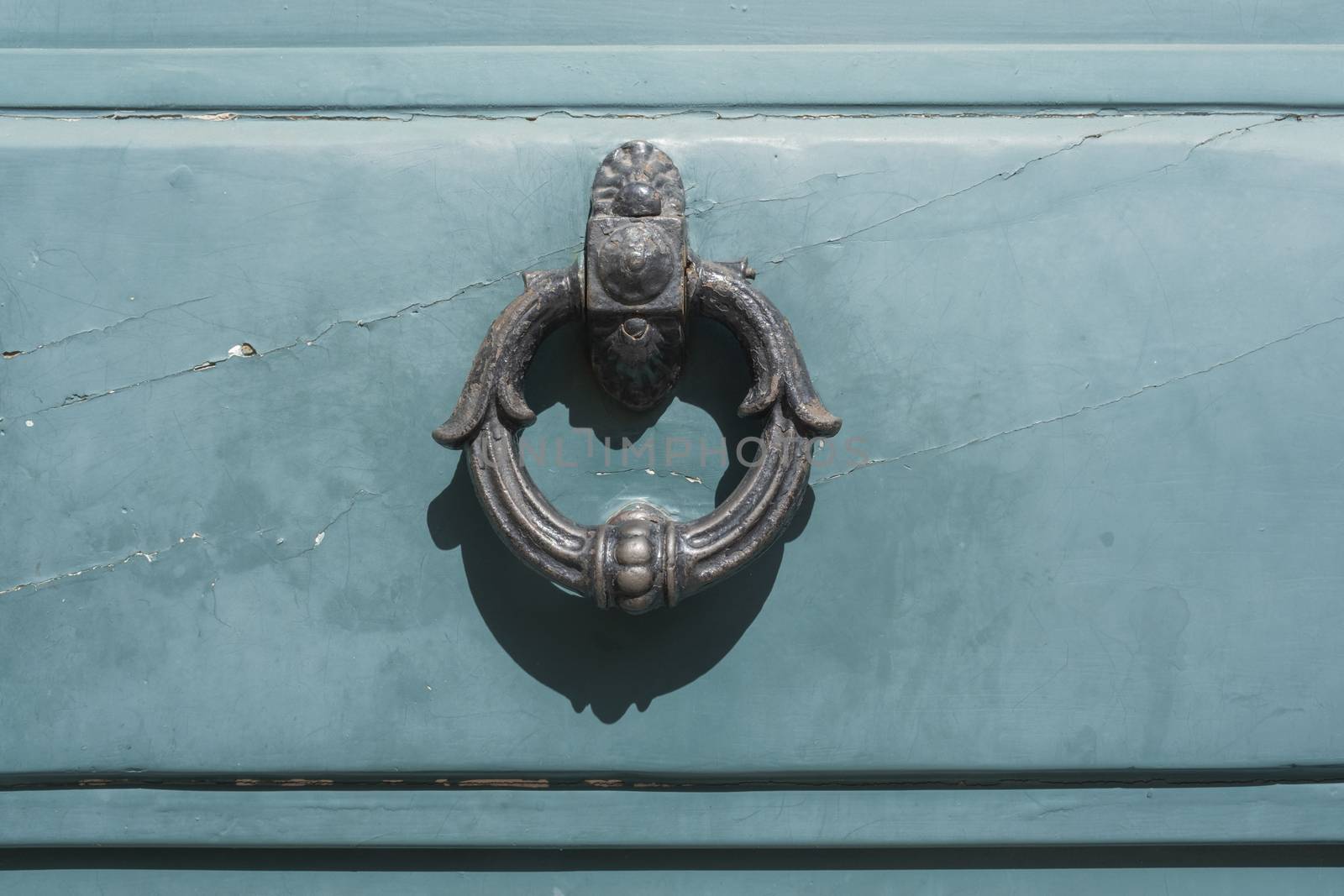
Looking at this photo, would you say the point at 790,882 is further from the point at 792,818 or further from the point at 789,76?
the point at 789,76

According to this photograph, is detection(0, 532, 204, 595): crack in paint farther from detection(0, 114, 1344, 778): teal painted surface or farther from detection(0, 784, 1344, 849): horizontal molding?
detection(0, 784, 1344, 849): horizontal molding

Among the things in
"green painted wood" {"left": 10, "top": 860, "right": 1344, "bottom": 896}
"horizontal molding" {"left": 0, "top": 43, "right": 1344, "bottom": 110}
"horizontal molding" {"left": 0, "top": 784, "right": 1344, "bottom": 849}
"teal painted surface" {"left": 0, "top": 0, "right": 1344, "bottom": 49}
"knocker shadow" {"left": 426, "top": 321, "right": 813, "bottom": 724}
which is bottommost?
"green painted wood" {"left": 10, "top": 860, "right": 1344, "bottom": 896}

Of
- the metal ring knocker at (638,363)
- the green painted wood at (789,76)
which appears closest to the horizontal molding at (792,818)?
the metal ring knocker at (638,363)

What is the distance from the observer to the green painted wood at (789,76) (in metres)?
0.73

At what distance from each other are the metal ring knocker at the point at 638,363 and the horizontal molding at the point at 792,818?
0.20 metres

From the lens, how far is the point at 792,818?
74 centimetres

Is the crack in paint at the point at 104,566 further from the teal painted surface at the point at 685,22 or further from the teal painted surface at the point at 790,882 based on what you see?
the teal painted surface at the point at 685,22

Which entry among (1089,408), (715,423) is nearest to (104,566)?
(715,423)

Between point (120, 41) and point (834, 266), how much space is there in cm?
59

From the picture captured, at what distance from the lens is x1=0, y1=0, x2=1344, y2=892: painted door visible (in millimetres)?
729

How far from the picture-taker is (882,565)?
2.40 feet

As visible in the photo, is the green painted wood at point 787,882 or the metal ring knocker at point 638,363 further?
the green painted wood at point 787,882

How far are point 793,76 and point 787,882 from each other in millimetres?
637

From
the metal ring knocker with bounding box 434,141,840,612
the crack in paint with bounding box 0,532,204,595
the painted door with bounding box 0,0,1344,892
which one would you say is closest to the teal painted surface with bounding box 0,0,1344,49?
the painted door with bounding box 0,0,1344,892
